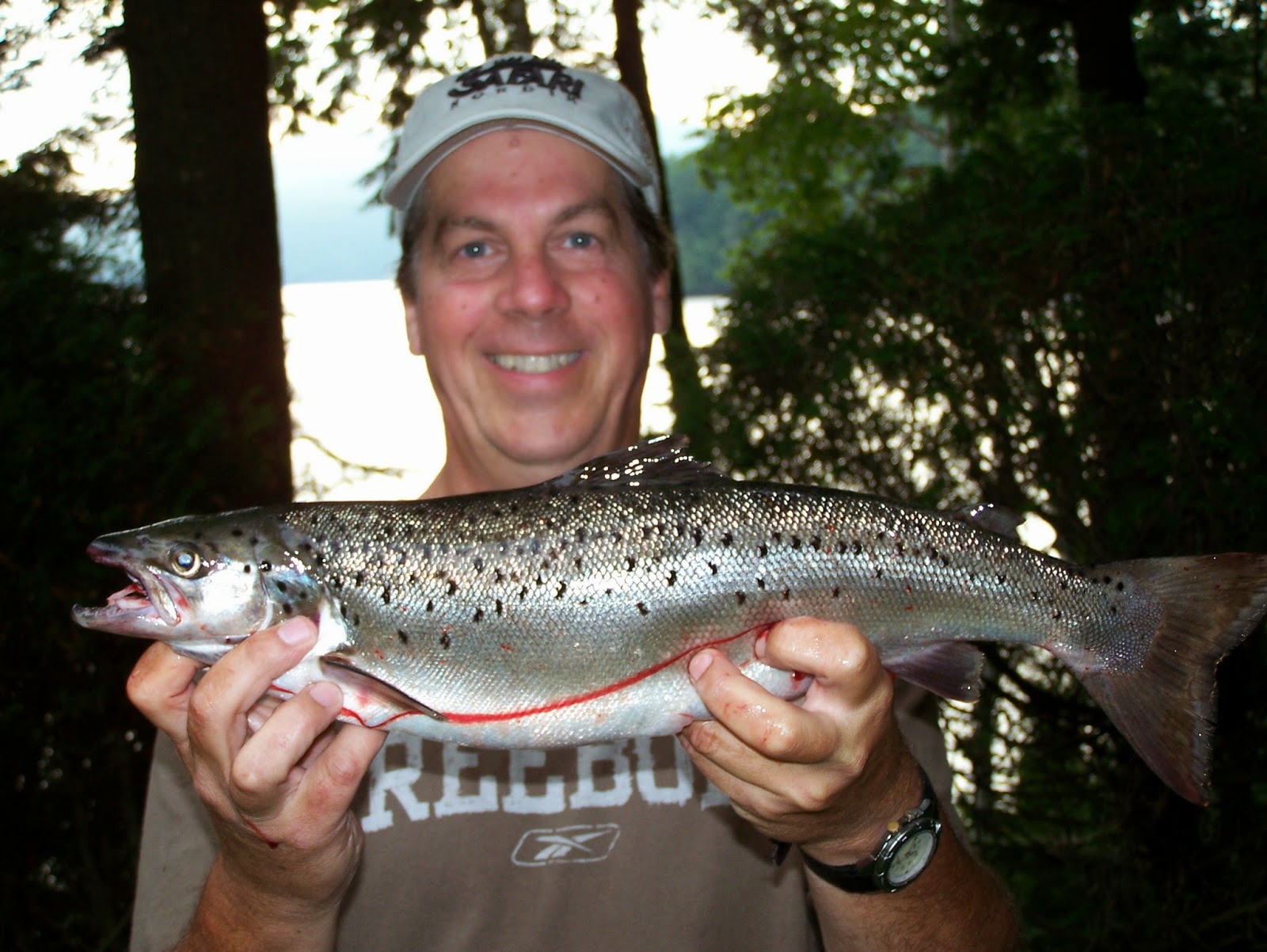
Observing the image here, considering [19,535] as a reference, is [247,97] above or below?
above

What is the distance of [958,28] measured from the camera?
1300 cm

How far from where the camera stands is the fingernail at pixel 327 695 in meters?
2.25

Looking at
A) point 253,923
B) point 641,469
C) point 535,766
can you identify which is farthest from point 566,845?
point 641,469

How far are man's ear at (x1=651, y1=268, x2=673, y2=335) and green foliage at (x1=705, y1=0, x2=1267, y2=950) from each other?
2.08 metres

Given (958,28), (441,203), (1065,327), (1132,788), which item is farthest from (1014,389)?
(958,28)

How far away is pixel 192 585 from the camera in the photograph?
2.37 meters

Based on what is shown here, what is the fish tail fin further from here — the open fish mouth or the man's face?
the open fish mouth

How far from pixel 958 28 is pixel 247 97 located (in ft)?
33.9

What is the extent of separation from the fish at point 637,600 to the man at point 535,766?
0.44ft

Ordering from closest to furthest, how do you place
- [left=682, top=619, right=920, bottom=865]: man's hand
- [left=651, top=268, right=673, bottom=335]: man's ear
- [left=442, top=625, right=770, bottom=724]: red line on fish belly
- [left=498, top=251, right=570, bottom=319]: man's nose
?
[left=682, top=619, right=920, bottom=865]: man's hand < [left=442, top=625, right=770, bottom=724]: red line on fish belly < [left=498, top=251, right=570, bottom=319]: man's nose < [left=651, top=268, right=673, bottom=335]: man's ear

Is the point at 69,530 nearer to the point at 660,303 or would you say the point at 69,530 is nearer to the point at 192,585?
the point at 192,585

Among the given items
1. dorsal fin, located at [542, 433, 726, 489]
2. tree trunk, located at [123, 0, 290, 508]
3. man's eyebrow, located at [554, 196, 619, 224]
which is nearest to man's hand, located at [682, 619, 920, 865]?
dorsal fin, located at [542, 433, 726, 489]

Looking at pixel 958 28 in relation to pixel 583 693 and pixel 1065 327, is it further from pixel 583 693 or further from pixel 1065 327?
pixel 583 693

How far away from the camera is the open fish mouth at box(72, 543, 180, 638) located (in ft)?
7.57
